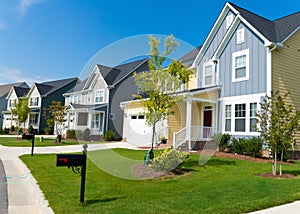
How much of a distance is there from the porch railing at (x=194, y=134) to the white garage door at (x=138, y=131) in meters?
4.10

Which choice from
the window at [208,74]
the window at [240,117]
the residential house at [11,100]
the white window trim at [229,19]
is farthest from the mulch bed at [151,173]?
the residential house at [11,100]

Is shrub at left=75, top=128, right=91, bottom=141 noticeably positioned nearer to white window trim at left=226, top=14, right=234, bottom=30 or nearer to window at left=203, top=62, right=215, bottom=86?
window at left=203, top=62, right=215, bottom=86

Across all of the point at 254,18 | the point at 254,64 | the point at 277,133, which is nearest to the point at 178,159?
the point at 277,133

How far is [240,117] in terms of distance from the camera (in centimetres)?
1424

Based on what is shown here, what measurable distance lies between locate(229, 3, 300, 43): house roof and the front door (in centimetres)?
566

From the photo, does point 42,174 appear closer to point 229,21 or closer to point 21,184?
point 21,184

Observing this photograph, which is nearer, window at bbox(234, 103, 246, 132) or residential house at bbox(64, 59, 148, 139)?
window at bbox(234, 103, 246, 132)

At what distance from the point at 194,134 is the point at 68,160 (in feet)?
36.5

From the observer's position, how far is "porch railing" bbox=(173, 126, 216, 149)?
14438 mm

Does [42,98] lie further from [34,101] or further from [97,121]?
[97,121]

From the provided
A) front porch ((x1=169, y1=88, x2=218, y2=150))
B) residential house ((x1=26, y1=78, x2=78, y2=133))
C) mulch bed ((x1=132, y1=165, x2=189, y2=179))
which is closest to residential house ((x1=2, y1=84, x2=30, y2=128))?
residential house ((x1=26, y1=78, x2=78, y2=133))

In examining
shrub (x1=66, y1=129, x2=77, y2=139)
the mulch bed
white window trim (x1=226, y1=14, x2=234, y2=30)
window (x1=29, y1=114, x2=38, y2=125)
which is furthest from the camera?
window (x1=29, y1=114, x2=38, y2=125)

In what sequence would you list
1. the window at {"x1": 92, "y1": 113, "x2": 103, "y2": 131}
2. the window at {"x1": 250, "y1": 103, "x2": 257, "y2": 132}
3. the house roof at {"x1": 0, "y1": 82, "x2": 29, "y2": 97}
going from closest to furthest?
the window at {"x1": 250, "y1": 103, "x2": 257, "y2": 132}, the window at {"x1": 92, "y1": 113, "x2": 103, "y2": 131}, the house roof at {"x1": 0, "y1": 82, "x2": 29, "y2": 97}

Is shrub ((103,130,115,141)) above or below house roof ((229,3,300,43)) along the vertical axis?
below
